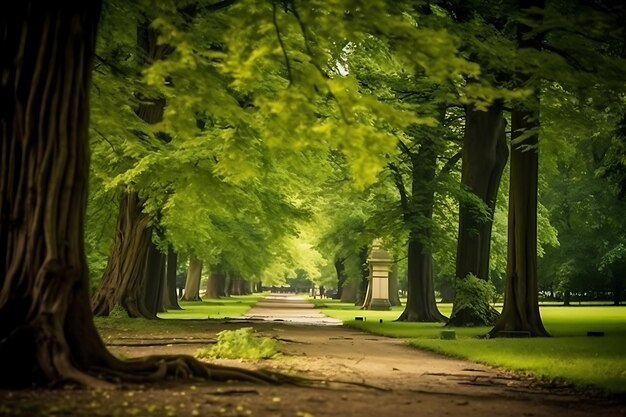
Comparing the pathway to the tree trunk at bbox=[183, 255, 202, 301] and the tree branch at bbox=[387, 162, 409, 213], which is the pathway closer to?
the tree branch at bbox=[387, 162, 409, 213]

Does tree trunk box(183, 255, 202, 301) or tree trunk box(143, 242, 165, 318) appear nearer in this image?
tree trunk box(143, 242, 165, 318)

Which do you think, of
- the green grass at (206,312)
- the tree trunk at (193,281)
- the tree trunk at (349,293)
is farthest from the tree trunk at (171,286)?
the tree trunk at (349,293)

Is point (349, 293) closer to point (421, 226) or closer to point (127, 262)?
point (421, 226)

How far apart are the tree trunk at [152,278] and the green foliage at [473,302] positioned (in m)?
11.0

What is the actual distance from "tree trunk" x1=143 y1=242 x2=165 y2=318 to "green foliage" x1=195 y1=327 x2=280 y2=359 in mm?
15564

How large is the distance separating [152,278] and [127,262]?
201 inches

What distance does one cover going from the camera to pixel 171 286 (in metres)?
45.6

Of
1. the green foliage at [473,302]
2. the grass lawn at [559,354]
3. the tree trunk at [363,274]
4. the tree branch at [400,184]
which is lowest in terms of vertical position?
the grass lawn at [559,354]

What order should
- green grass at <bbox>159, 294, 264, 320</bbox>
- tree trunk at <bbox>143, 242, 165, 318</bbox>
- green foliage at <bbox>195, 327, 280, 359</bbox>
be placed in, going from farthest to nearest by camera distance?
green grass at <bbox>159, 294, 264, 320</bbox>
tree trunk at <bbox>143, 242, 165, 318</bbox>
green foliage at <bbox>195, 327, 280, 359</bbox>

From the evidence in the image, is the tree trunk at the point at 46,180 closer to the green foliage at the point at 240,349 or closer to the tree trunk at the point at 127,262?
the green foliage at the point at 240,349

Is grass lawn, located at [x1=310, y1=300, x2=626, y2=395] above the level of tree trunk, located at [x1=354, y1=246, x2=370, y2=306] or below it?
below

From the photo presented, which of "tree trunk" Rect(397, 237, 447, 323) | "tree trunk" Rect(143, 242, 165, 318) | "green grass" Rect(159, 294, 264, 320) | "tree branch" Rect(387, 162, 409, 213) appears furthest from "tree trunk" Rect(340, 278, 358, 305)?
"tree trunk" Rect(143, 242, 165, 318)

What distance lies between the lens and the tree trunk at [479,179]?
25938 millimetres

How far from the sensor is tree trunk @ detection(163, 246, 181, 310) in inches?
1679
